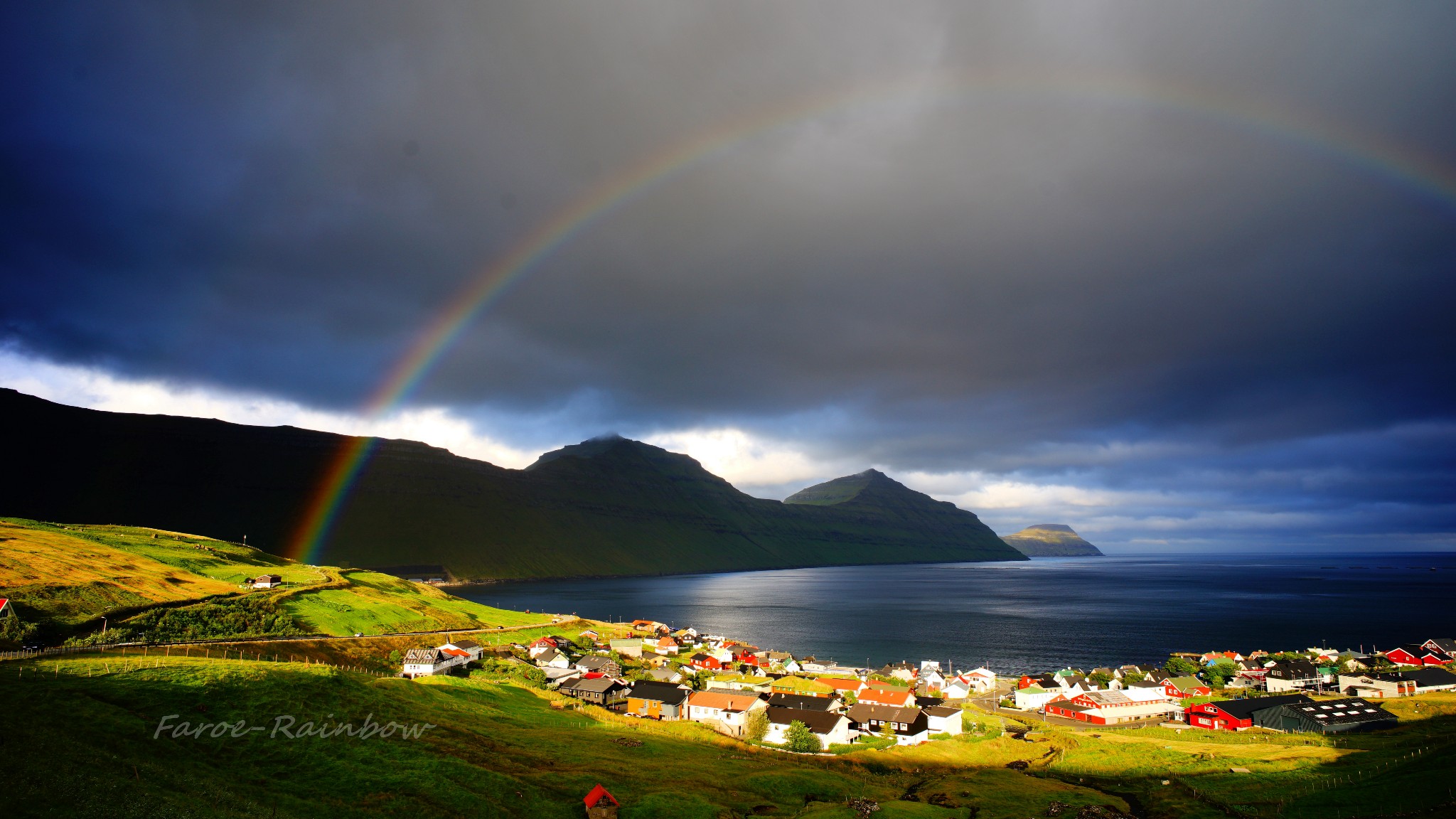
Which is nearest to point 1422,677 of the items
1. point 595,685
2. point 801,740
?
point 801,740

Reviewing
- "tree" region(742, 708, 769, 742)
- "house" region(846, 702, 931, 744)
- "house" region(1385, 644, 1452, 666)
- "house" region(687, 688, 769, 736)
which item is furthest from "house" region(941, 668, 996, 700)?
"house" region(1385, 644, 1452, 666)

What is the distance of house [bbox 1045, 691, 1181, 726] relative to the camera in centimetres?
7425

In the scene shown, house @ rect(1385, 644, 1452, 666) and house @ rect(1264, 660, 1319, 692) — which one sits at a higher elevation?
house @ rect(1385, 644, 1452, 666)

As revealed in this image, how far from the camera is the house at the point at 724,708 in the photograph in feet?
215

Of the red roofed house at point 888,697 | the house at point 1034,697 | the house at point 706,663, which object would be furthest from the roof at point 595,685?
the house at point 1034,697

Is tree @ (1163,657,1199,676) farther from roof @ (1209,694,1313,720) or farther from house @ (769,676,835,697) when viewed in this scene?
house @ (769,676,835,697)

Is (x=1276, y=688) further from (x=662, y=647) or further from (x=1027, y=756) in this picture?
(x=662, y=647)

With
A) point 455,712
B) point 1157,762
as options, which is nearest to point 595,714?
point 455,712

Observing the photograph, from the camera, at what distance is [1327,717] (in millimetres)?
65625

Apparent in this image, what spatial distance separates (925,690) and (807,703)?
1099 inches

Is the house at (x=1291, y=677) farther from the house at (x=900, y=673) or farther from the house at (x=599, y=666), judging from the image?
the house at (x=599, y=666)

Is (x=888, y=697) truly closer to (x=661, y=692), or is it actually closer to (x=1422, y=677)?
(x=661, y=692)

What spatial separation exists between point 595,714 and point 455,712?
1706 centimetres

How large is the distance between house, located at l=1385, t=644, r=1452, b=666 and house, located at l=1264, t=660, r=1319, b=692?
1893cm
